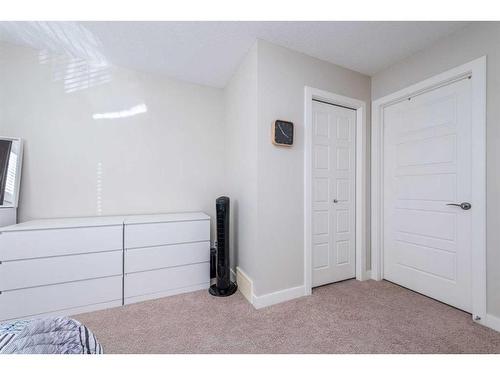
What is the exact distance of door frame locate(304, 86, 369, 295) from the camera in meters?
2.11

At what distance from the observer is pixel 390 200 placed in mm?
2391

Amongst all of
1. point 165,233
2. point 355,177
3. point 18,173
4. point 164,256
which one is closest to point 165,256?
point 164,256

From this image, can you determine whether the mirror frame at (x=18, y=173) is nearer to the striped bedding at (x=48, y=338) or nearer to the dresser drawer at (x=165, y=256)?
the dresser drawer at (x=165, y=256)

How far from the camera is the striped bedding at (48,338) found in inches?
27.4

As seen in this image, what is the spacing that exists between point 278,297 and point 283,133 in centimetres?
155

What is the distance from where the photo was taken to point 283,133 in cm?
196

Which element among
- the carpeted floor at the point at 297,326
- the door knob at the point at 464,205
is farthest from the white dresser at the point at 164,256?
the door knob at the point at 464,205

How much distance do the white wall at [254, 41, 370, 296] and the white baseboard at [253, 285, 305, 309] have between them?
0.04m

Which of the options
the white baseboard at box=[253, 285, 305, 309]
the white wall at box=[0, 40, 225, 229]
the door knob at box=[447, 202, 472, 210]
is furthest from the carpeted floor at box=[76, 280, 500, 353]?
the white wall at box=[0, 40, 225, 229]

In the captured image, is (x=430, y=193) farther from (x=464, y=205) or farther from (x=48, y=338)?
(x=48, y=338)

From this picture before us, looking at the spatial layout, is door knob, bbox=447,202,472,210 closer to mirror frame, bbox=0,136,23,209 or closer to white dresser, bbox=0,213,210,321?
white dresser, bbox=0,213,210,321

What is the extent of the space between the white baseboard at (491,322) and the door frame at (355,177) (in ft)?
3.18
